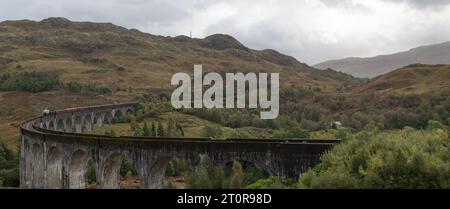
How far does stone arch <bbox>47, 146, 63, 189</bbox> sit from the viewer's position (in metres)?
46.2

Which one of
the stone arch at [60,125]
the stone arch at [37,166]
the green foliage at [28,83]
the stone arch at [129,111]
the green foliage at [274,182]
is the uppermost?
the green foliage at [28,83]

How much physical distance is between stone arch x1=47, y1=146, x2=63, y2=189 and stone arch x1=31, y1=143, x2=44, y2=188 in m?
1.71

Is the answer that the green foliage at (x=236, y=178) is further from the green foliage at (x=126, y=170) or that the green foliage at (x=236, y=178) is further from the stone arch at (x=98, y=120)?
the stone arch at (x=98, y=120)

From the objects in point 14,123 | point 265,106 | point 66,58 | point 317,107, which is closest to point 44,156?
point 14,123

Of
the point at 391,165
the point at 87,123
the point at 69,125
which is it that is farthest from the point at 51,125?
the point at 391,165

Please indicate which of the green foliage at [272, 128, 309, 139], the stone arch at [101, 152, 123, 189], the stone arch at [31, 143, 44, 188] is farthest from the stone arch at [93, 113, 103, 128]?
the stone arch at [101, 152, 123, 189]

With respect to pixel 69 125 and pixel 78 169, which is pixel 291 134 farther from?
pixel 69 125

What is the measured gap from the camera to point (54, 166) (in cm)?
4716

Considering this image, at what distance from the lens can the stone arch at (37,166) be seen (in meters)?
48.7

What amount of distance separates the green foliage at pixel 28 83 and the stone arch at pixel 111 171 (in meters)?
95.5

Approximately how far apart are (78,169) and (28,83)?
314 feet

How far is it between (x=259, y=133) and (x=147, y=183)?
165 feet

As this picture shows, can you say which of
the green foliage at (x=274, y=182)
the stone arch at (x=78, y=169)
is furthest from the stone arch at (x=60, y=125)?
the green foliage at (x=274, y=182)

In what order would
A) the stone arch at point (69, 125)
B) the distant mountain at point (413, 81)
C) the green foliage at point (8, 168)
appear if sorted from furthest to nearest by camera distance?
1. the distant mountain at point (413, 81)
2. the stone arch at point (69, 125)
3. the green foliage at point (8, 168)
